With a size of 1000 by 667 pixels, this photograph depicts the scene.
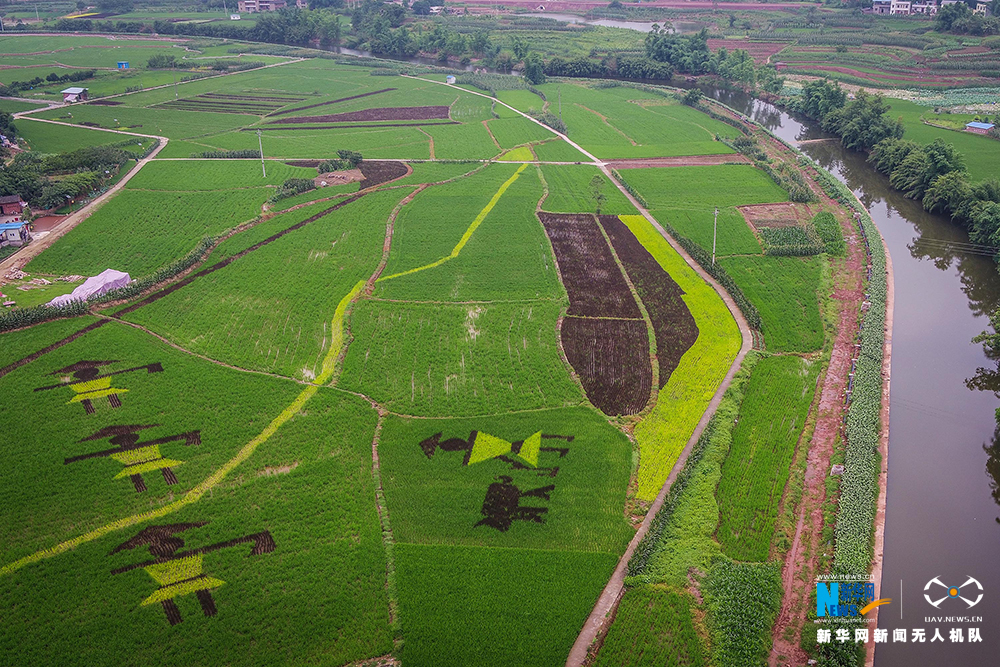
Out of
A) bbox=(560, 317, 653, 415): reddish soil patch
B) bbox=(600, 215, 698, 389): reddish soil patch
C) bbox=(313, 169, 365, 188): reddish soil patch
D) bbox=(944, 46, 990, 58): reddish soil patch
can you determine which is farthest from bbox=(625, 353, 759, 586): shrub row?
bbox=(944, 46, 990, 58): reddish soil patch

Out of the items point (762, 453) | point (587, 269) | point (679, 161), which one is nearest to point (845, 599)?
point (762, 453)

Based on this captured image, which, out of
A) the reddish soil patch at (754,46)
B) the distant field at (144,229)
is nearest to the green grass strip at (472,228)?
the distant field at (144,229)

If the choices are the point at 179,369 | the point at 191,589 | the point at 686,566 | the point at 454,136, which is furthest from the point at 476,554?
the point at 454,136

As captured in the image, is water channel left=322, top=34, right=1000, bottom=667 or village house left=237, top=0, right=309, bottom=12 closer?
water channel left=322, top=34, right=1000, bottom=667

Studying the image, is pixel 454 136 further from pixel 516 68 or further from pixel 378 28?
pixel 378 28

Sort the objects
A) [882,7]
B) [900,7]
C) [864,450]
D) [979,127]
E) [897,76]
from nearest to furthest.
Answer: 1. [864,450]
2. [979,127]
3. [897,76]
4. [900,7]
5. [882,7]

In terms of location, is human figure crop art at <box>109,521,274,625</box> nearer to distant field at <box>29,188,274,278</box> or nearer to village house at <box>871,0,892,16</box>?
distant field at <box>29,188,274,278</box>

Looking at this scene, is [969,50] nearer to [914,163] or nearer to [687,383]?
[914,163]
